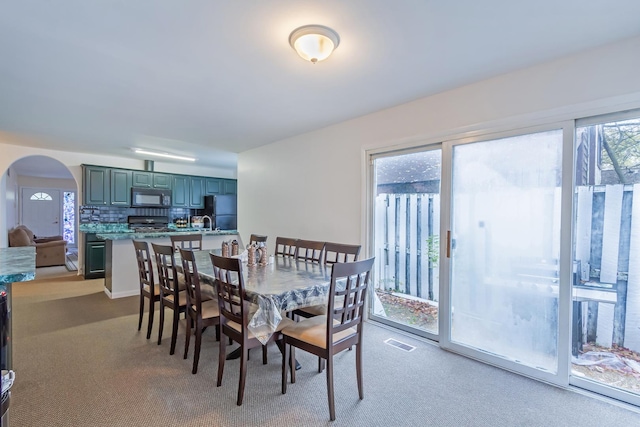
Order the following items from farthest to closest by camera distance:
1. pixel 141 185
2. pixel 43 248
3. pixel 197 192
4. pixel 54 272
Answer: pixel 197 192 < pixel 43 248 < pixel 141 185 < pixel 54 272

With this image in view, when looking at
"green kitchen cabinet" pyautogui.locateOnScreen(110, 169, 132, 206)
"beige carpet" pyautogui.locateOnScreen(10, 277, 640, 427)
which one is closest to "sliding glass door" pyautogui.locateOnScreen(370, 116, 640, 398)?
"beige carpet" pyautogui.locateOnScreen(10, 277, 640, 427)

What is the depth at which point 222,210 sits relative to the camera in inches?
285

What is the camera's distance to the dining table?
1.92m

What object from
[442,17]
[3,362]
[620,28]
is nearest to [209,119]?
[442,17]

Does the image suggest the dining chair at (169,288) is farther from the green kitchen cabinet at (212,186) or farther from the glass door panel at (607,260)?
the green kitchen cabinet at (212,186)

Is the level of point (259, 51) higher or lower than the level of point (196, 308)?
higher

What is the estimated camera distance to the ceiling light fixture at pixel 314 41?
1912 millimetres

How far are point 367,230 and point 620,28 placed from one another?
2.51 meters

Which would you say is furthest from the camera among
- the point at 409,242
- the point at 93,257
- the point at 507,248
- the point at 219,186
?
the point at 219,186

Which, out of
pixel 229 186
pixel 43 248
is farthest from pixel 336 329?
pixel 43 248

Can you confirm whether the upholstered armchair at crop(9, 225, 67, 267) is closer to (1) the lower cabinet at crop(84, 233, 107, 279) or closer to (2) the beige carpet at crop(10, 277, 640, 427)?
(1) the lower cabinet at crop(84, 233, 107, 279)

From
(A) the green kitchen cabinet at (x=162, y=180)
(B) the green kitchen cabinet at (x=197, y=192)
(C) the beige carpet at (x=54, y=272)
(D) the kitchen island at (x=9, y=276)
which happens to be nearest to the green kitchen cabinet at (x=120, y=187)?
(A) the green kitchen cabinet at (x=162, y=180)

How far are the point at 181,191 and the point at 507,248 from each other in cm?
667

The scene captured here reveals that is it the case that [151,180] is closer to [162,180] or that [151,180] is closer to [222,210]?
[162,180]
